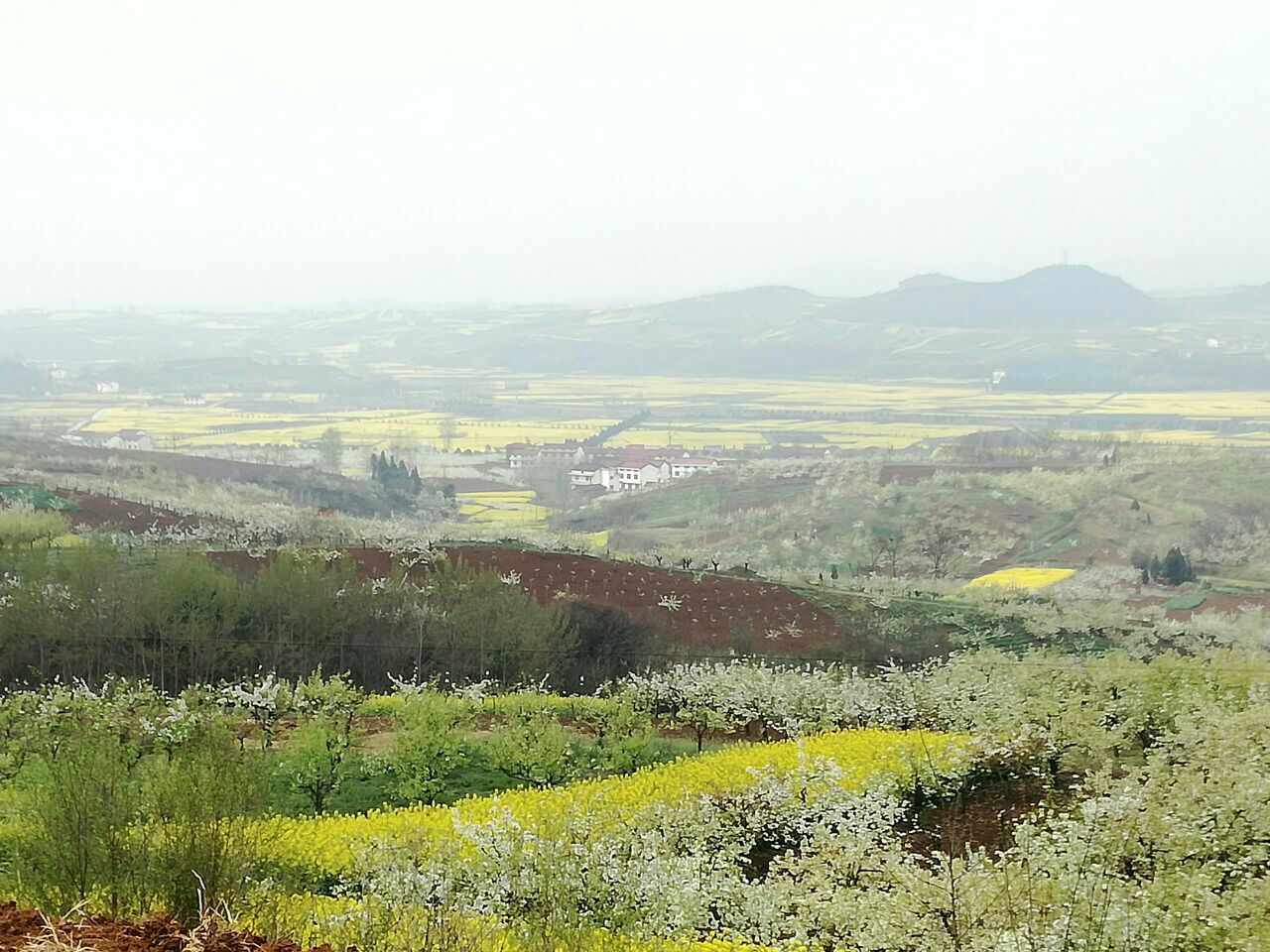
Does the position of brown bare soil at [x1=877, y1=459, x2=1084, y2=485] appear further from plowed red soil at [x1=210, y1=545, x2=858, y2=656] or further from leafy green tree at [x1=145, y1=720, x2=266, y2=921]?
leafy green tree at [x1=145, y1=720, x2=266, y2=921]

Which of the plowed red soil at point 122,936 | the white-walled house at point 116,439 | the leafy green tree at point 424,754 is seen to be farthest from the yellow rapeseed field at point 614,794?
the white-walled house at point 116,439

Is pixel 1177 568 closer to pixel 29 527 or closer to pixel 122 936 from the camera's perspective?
pixel 29 527

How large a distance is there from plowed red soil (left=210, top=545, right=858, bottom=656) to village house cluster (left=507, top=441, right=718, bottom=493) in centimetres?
3003

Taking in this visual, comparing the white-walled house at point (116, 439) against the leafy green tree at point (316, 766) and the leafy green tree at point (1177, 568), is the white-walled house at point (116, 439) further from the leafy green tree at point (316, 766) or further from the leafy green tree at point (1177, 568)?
the leafy green tree at point (316, 766)

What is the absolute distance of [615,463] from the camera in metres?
62.1

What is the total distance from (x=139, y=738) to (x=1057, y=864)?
1129 cm

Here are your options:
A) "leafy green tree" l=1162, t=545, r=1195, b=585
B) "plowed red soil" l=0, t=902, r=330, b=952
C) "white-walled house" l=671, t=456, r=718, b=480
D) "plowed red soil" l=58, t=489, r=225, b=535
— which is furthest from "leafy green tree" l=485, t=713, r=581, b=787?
"white-walled house" l=671, t=456, r=718, b=480

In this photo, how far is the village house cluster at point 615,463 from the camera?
59584mm

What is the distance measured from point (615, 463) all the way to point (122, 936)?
57.1m

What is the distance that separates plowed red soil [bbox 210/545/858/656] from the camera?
23.4 meters

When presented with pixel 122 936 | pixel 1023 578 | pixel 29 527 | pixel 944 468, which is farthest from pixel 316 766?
pixel 944 468

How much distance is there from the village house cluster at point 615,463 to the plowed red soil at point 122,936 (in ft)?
174

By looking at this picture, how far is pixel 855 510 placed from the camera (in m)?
46.6

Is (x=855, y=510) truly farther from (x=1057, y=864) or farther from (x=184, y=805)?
(x=184, y=805)
